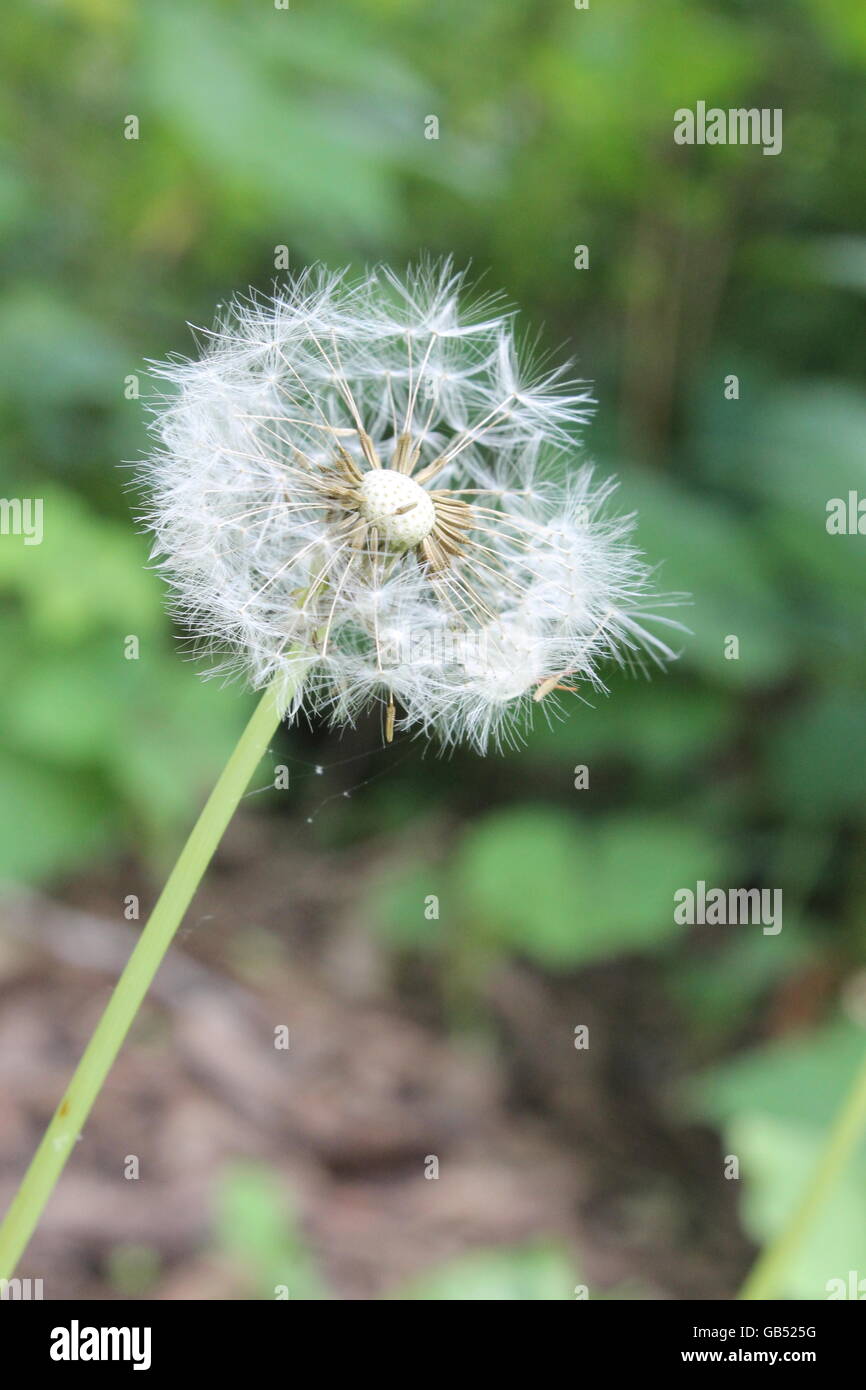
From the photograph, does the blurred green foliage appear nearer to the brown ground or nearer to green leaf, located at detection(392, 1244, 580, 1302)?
the brown ground

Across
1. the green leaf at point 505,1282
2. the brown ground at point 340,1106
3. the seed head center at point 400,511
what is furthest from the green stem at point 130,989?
the brown ground at point 340,1106

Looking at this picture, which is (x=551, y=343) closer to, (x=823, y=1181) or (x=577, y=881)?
(x=577, y=881)

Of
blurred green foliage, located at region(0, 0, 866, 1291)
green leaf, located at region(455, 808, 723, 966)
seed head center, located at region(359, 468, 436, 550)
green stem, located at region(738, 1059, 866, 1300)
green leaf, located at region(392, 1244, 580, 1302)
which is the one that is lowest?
green leaf, located at region(392, 1244, 580, 1302)

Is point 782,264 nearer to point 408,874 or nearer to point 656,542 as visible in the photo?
point 656,542

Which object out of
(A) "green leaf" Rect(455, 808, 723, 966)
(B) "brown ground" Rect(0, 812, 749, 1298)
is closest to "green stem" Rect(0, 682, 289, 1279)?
(B) "brown ground" Rect(0, 812, 749, 1298)

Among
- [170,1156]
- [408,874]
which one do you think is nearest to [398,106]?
[408,874]

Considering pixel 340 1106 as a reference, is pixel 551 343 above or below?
above

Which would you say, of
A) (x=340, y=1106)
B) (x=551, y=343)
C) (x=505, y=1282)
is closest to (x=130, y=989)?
(x=505, y=1282)
